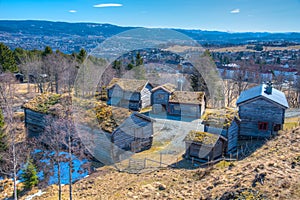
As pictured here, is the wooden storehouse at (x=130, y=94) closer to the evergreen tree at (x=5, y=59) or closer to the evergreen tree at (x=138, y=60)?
the evergreen tree at (x=138, y=60)

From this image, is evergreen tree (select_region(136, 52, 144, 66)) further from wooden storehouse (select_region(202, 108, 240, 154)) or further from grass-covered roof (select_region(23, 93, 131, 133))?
wooden storehouse (select_region(202, 108, 240, 154))

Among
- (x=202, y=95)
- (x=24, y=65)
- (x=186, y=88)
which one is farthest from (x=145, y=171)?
(x=24, y=65)

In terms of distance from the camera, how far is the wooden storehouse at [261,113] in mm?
18750

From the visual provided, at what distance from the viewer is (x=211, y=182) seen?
11.8m

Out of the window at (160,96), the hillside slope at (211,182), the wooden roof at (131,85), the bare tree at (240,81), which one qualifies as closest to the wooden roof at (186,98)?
the window at (160,96)

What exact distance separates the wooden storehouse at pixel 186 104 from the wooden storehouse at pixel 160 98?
1.41 meters

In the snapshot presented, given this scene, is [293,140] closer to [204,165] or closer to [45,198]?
[204,165]

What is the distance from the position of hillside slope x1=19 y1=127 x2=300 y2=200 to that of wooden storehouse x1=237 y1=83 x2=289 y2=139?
8.04 ft

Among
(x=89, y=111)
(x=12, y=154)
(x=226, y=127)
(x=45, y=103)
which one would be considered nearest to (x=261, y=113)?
(x=226, y=127)

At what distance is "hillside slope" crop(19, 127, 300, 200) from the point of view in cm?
933

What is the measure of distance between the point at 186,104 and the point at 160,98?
3851 mm

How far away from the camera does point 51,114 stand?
779 inches

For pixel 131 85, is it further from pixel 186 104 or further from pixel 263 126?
pixel 263 126

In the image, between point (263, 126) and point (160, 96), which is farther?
point (160, 96)
